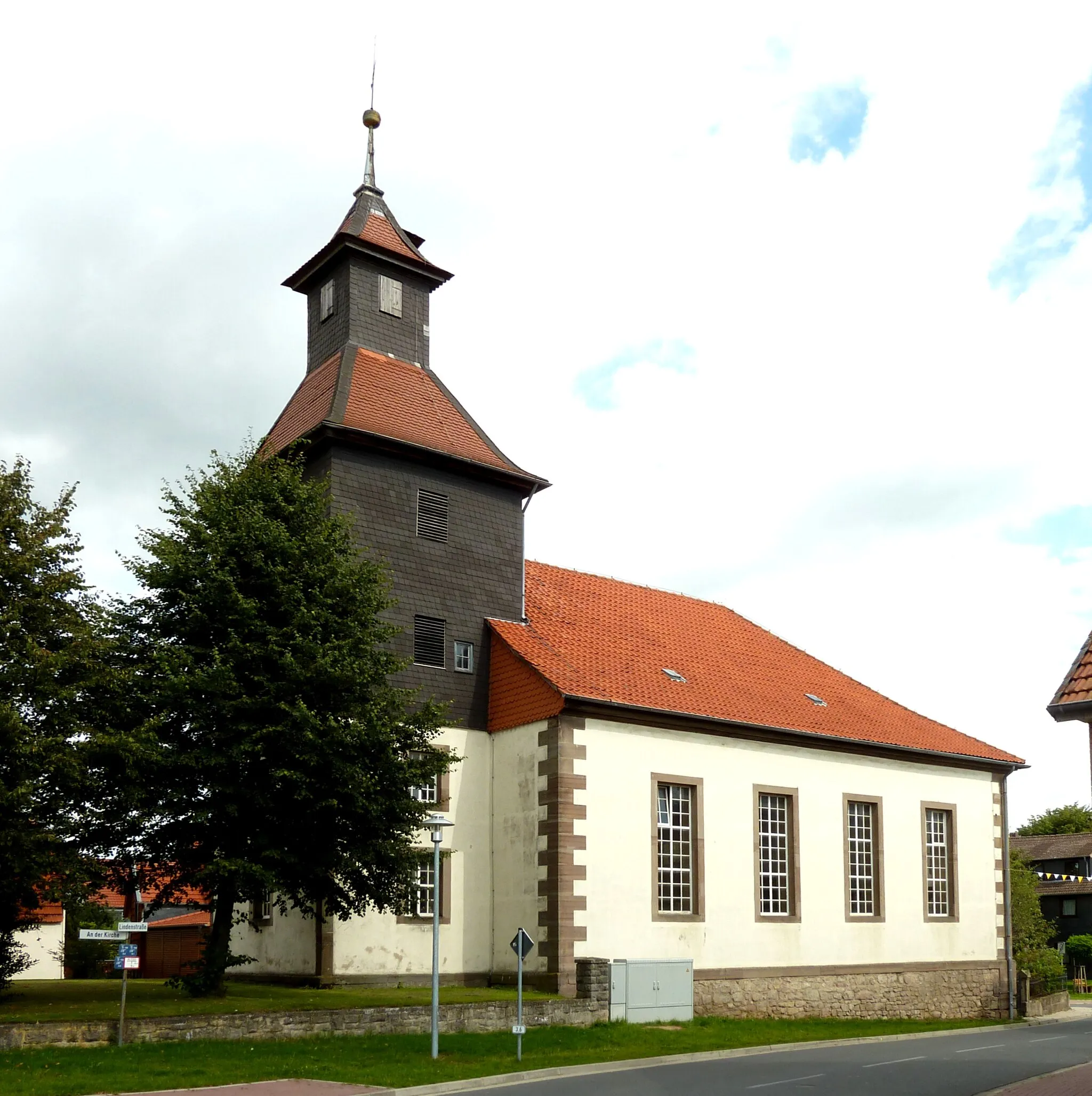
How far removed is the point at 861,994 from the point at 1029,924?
2606 cm

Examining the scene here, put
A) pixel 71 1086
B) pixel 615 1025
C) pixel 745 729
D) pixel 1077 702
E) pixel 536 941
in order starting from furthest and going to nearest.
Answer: pixel 745 729 < pixel 536 941 < pixel 615 1025 < pixel 71 1086 < pixel 1077 702

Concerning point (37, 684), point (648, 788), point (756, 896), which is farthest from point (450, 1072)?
point (756, 896)

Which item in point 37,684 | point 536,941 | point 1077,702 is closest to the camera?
point 1077,702

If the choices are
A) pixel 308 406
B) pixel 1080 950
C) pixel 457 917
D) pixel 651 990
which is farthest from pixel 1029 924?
pixel 308 406

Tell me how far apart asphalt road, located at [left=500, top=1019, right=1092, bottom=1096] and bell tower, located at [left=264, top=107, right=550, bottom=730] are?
10.5 meters

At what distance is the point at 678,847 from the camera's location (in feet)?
Result: 96.8

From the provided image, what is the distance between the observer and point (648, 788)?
28984 millimetres

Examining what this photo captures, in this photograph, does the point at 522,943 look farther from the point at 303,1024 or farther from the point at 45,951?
the point at 45,951

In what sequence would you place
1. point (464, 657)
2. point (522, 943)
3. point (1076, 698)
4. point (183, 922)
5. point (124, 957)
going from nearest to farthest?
1. point (1076, 698)
2. point (124, 957)
3. point (522, 943)
4. point (464, 657)
5. point (183, 922)

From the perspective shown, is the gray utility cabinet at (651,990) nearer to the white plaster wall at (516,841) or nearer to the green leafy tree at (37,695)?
the white plaster wall at (516,841)

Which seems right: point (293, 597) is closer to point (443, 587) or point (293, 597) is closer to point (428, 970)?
point (443, 587)

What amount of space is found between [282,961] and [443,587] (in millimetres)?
8702

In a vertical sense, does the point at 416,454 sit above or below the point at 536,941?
above

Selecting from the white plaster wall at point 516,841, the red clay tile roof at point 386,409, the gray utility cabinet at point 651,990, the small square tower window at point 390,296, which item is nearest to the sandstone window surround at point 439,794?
the white plaster wall at point 516,841
